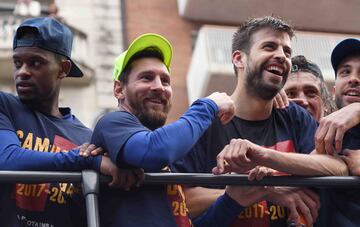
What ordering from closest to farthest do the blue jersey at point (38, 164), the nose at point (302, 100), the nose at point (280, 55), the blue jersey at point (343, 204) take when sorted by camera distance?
the blue jersey at point (38, 164) < the blue jersey at point (343, 204) < the nose at point (280, 55) < the nose at point (302, 100)

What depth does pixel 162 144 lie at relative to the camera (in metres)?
4.51

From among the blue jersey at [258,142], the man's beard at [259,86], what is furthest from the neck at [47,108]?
the man's beard at [259,86]

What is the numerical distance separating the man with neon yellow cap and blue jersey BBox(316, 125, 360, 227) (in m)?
0.62

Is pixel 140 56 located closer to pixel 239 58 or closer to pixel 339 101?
pixel 239 58

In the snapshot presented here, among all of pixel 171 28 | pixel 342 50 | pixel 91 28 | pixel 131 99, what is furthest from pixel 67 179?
pixel 171 28

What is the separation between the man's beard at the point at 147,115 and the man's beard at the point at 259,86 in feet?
1.93

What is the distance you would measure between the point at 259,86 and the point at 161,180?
105 centimetres

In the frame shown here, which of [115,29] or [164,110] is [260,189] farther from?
[115,29]

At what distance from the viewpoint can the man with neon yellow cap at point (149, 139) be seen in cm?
452

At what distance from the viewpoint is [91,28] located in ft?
46.0

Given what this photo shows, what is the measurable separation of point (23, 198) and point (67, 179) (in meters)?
0.38

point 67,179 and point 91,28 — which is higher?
point 91,28

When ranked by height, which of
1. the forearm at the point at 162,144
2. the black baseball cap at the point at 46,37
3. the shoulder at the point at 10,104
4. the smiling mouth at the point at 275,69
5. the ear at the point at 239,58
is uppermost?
the black baseball cap at the point at 46,37

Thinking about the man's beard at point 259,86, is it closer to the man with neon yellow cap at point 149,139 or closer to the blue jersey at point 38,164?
the man with neon yellow cap at point 149,139
